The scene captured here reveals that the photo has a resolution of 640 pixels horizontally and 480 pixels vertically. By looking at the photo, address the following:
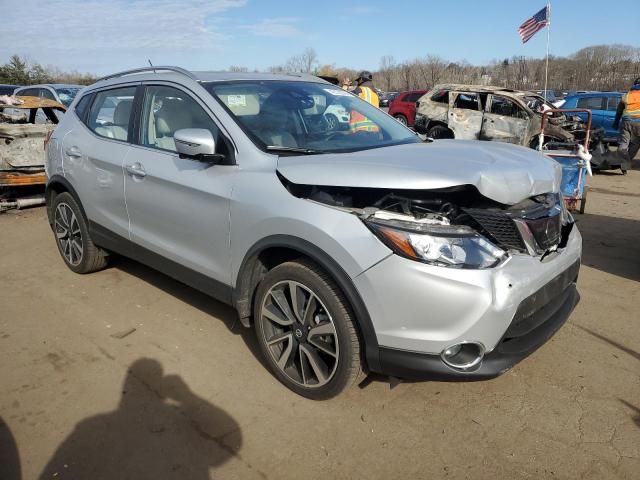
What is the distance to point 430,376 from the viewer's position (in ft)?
7.56

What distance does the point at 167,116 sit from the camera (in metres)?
3.49

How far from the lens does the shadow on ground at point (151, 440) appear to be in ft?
7.64

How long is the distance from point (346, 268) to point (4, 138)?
706 cm

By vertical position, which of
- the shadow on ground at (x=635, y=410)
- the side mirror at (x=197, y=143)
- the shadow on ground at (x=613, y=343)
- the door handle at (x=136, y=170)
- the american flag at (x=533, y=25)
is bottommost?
the shadow on ground at (x=635, y=410)

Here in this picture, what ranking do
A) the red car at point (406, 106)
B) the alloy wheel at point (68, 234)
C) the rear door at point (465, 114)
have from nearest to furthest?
the alloy wheel at point (68, 234)
the rear door at point (465, 114)
the red car at point (406, 106)

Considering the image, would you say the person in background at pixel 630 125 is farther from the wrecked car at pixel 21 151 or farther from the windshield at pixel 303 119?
the wrecked car at pixel 21 151

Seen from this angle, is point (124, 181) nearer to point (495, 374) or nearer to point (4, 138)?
point (495, 374)

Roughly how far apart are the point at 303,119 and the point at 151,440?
2171 mm

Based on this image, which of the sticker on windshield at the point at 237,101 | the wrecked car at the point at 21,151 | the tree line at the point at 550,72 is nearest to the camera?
the sticker on windshield at the point at 237,101

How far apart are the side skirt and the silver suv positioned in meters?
0.01

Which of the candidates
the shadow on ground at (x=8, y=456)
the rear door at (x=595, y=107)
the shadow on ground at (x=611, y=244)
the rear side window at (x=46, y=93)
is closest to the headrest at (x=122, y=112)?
the shadow on ground at (x=8, y=456)

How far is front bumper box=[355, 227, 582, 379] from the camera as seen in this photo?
2184 mm

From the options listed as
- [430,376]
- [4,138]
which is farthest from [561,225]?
[4,138]

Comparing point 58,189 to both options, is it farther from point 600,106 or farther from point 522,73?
point 522,73
